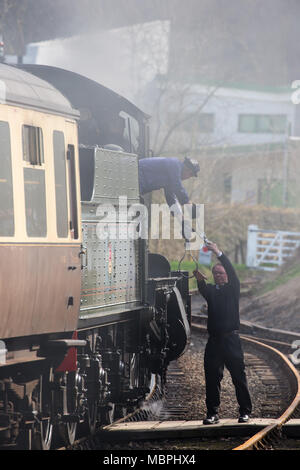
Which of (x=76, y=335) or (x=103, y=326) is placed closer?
(x=76, y=335)

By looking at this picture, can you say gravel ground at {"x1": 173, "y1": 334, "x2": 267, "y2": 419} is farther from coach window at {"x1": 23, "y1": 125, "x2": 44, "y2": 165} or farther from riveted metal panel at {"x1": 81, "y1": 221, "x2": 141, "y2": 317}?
coach window at {"x1": 23, "y1": 125, "x2": 44, "y2": 165}

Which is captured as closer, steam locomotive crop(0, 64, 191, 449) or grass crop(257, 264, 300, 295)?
steam locomotive crop(0, 64, 191, 449)

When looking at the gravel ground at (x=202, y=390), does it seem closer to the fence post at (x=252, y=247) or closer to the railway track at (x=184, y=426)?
the railway track at (x=184, y=426)

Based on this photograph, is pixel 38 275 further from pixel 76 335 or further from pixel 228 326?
pixel 228 326

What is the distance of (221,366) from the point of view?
29.6 ft

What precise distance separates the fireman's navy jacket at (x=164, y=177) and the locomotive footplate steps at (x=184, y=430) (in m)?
2.39

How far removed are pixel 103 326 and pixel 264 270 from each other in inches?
951

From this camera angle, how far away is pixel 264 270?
32.2 metres

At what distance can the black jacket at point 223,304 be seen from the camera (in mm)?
8875

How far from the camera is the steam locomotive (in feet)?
21.6

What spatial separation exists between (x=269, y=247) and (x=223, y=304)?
2328 cm

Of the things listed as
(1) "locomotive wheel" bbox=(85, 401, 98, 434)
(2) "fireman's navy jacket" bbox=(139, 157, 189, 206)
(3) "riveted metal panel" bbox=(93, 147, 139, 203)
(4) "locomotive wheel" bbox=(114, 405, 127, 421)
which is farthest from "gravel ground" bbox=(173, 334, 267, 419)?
(3) "riveted metal panel" bbox=(93, 147, 139, 203)

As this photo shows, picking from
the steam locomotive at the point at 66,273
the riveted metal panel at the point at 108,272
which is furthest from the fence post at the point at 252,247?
the riveted metal panel at the point at 108,272
